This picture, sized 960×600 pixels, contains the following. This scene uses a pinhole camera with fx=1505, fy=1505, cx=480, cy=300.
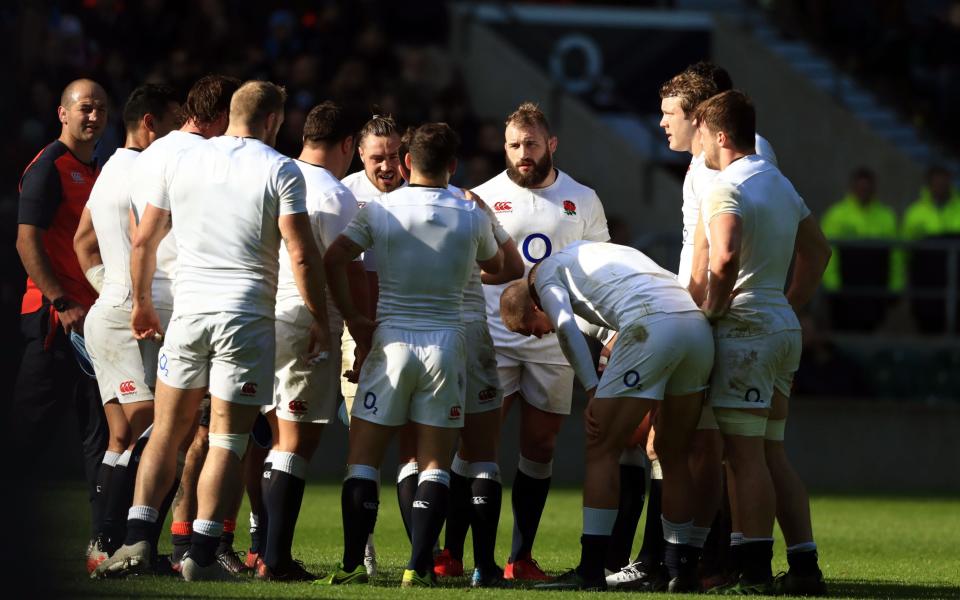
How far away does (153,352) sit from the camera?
23.5 feet

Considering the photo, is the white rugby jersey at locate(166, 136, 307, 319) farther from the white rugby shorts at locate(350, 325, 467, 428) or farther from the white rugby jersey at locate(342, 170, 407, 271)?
the white rugby jersey at locate(342, 170, 407, 271)

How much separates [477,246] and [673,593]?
5.80 ft

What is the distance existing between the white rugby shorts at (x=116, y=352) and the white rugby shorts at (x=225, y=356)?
0.73 m

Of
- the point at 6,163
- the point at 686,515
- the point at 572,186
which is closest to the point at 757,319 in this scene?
the point at 686,515

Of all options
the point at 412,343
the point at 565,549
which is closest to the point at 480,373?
the point at 412,343

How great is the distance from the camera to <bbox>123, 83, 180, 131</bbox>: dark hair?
7430mm

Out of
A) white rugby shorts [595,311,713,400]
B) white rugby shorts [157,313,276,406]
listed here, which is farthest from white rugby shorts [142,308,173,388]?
white rugby shorts [595,311,713,400]

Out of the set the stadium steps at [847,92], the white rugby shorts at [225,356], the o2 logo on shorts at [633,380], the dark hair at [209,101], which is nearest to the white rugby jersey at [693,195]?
the o2 logo on shorts at [633,380]

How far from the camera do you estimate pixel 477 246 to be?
6695 millimetres

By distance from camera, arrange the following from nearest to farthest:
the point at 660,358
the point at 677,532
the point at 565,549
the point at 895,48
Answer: the point at 660,358 → the point at 677,532 → the point at 565,549 → the point at 895,48

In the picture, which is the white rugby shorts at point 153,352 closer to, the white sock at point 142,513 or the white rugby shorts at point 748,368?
the white sock at point 142,513

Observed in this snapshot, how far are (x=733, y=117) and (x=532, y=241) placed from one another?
4.97ft

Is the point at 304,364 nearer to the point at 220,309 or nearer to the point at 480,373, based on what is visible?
the point at 220,309

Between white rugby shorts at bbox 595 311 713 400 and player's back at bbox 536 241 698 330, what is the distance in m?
0.06
